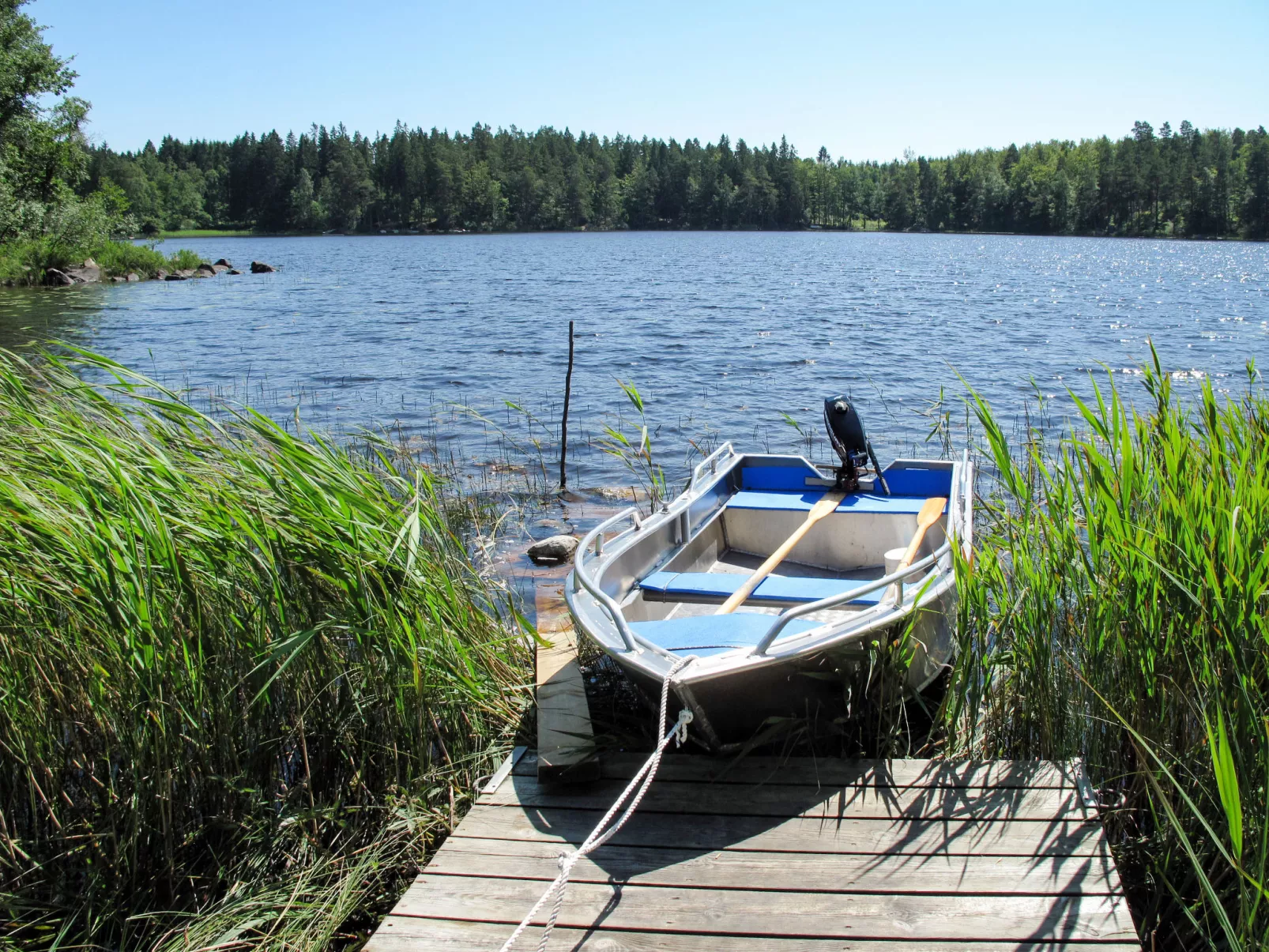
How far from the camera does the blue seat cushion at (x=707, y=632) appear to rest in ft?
12.9

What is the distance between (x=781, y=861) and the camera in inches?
126

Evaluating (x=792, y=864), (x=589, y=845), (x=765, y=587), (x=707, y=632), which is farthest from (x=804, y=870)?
(x=765, y=587)

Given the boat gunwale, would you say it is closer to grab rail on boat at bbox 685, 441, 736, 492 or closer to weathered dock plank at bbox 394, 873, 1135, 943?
weathered dock plank at bbox 394, 873, 1135, 943

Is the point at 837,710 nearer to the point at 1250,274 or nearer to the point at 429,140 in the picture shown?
the point at 1250,274

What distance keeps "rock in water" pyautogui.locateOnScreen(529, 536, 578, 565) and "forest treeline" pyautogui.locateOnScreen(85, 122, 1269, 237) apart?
87.4m

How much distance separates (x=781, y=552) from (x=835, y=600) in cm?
161

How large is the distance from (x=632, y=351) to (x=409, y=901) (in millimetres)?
18806

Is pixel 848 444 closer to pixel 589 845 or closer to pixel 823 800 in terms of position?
pixel 823 800

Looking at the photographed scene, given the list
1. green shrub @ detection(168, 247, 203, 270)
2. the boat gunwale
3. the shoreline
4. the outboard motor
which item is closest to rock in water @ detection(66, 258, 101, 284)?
green shrub @ detection(168, 247, 203, 270)

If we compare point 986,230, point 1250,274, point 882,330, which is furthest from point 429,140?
point 882,330

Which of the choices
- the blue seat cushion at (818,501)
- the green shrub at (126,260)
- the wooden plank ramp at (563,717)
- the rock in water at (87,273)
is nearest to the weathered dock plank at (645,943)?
the wooden plank ramp at (563,717)

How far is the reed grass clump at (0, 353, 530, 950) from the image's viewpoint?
124 inches

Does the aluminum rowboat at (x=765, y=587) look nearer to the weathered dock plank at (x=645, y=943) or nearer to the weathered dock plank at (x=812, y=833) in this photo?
the weathered dock plank at (x=812, y=833)

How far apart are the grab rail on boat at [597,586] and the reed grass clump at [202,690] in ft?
2.12
